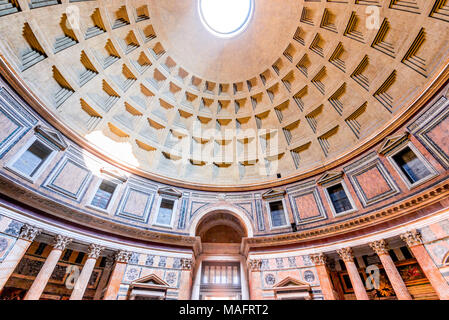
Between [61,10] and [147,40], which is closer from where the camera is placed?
[61,10]

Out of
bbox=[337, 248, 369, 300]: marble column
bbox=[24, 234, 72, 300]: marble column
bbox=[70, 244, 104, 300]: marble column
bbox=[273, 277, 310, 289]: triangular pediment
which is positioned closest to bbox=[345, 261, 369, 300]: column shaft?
bbox=[337, 248, 369, 300]: marble column

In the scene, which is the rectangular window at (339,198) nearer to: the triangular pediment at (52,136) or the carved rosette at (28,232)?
the carved rosette at (28,232)

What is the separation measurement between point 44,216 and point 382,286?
63.1ft

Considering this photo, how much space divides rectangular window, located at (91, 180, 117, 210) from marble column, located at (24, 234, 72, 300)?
278 cm

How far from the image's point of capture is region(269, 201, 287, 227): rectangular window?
15822 millimetres

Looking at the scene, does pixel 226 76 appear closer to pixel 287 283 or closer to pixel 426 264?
pixel 287 283

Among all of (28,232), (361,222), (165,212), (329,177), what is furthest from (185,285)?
(329,177)

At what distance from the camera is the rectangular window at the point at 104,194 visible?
46.1ft

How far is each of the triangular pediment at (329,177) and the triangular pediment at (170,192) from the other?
10.9 m

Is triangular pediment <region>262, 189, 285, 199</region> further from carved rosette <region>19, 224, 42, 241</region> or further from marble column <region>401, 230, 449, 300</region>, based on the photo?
carved rosette <region>19, 224, 42, 241</region>

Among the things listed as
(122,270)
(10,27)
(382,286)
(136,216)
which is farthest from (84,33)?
(382,286)

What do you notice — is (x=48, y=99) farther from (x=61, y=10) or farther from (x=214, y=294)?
(x=214, y=294)

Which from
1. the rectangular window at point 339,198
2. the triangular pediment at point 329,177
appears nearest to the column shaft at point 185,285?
the rectangular window at point 339,198

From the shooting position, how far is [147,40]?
17.4 m
